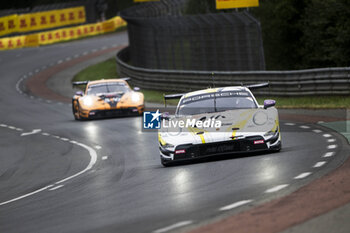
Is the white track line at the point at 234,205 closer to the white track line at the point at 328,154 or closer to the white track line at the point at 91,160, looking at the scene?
the white track line at the point at 328,154

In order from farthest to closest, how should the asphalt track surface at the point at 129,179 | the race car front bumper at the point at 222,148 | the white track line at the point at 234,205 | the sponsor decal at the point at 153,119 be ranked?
1. the sponsor decal at the point at 153,119
2. the race car front bumper at the point at 222,148
3. the asphalt track surface at the point at 129,179
4. the white track line at the point at 234,205

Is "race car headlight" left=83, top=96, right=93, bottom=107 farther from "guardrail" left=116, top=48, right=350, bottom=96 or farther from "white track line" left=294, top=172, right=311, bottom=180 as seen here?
"white track line" left=294, top=172, right=311, bottom=180

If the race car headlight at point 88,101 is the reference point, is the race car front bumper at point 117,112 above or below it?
below

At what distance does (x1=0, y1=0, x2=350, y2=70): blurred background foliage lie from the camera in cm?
3184

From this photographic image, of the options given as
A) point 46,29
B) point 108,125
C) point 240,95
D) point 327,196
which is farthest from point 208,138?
point 46,29

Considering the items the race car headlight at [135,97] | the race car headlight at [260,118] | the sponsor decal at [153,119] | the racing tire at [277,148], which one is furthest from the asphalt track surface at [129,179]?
the race car headlight at [135,97]

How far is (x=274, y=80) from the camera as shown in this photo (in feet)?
90.6

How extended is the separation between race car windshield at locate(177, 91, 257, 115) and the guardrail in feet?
20.3

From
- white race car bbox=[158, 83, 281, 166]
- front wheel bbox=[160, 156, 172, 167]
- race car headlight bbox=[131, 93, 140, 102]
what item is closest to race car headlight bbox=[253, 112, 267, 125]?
white race car bbox=[158, 83, 281, 166]

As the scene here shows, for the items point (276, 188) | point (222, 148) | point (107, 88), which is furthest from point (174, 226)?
point (107, 88)

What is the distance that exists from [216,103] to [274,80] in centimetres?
1242

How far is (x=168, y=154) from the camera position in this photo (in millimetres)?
14695

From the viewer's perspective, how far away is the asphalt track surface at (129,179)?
33.9 feet

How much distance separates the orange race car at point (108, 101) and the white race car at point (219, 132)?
37.7 ft
